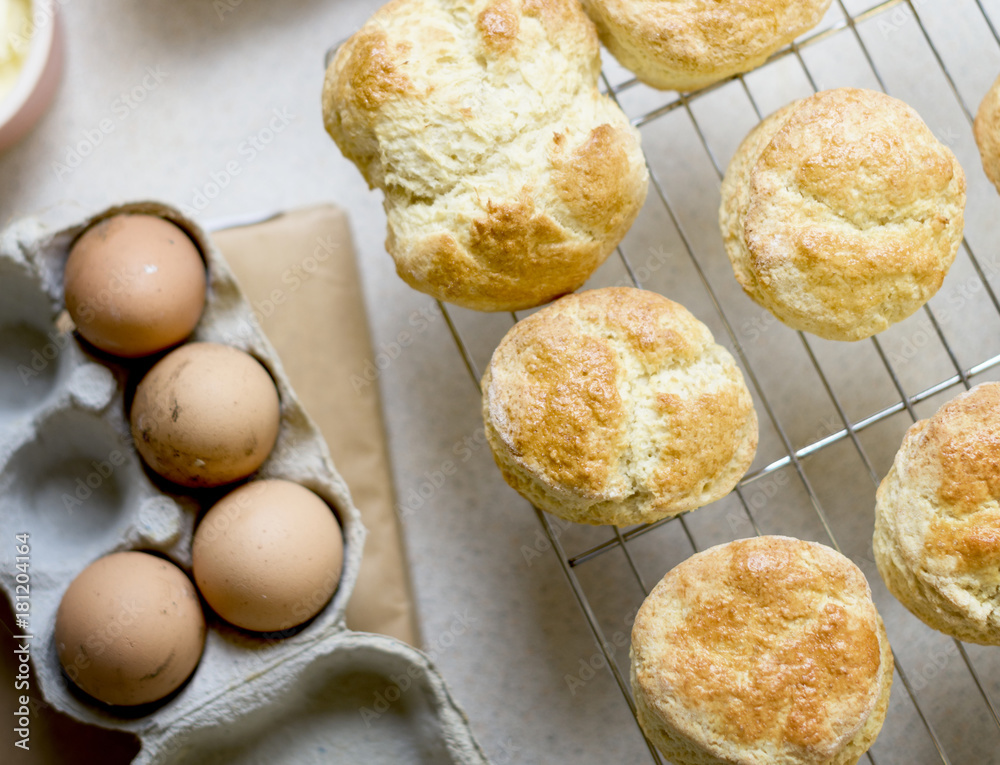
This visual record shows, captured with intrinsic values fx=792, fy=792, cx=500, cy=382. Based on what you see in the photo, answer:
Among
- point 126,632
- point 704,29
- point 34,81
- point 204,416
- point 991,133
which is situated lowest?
point 991,133

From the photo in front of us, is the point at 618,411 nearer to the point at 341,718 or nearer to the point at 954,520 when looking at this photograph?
the point at 954,520

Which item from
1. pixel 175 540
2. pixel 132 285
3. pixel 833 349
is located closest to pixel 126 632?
pixel 175 540

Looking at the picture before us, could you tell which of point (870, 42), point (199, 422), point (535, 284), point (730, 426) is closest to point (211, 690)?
point (199, 422)

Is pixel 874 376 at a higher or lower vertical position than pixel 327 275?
lower

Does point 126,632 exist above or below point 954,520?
above

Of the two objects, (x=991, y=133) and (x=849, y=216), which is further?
(x=991, y=133)

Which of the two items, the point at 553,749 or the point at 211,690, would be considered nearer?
the point at 211,690

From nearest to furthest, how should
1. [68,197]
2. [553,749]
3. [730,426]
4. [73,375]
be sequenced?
[730,426], [73,375], [553,749], [68,197]

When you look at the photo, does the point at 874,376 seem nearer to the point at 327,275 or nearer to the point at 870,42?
the point at 870,42
